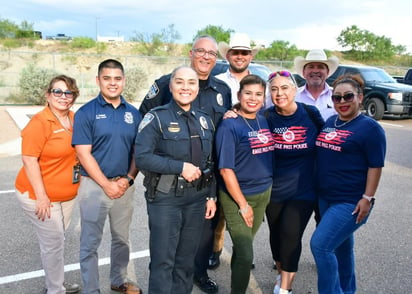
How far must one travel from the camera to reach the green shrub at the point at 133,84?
1664cm

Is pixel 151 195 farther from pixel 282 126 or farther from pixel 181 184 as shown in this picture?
pixel 282 126

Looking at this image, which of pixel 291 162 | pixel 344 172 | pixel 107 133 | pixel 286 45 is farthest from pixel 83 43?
pixel 344 172

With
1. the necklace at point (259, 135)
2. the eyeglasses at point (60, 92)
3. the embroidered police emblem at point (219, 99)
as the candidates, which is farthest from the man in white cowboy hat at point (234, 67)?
A: the eyeglasses at point (60, 92)

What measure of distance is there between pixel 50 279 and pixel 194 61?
2030mm

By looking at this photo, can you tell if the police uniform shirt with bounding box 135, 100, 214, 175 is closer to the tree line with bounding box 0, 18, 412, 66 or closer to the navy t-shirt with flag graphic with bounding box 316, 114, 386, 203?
the navy t-shirt with flag graphic with bounding box 316, 114, 386, 203

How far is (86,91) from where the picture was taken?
17641mm

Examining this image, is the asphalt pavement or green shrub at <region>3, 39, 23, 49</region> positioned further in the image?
green shrub at <region>3, 39, 23, 49</region>

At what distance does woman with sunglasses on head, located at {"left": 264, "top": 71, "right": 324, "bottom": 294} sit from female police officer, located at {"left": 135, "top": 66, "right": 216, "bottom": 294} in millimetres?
562

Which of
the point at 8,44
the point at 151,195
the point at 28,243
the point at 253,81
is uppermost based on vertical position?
the point at 8,44

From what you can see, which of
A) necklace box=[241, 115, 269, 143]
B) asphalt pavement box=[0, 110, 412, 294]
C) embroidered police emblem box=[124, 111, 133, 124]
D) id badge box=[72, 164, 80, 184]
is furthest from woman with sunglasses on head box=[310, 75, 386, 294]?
id badge box=[72, 164, 80, 184]

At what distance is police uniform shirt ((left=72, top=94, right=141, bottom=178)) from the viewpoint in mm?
2547

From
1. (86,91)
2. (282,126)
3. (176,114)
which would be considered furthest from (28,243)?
(86,91)

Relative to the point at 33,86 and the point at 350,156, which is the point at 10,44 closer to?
the point at 33,86

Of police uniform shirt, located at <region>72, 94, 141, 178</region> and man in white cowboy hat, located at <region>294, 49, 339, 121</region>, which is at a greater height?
man in white cowboy hat, located at <region>294, 49, 339, 121</region>
